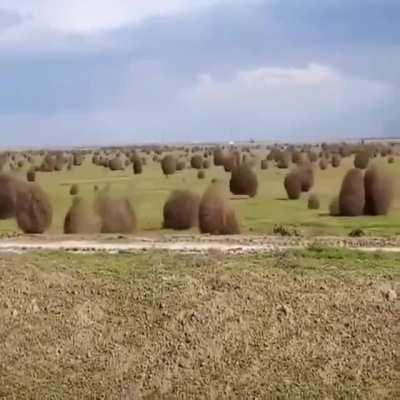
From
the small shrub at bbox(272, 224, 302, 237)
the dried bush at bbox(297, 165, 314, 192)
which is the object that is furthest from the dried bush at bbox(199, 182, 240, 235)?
the dried bush at bbox(297, 165, 314, 192)

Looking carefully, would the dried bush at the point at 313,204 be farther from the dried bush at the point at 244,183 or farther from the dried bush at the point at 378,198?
the dried bush at the point at 244,183

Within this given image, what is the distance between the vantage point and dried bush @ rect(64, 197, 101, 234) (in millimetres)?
39125

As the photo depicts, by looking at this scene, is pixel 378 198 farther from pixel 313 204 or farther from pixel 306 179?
pixel 306 179

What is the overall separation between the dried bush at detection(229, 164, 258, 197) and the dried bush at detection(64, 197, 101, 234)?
65.5ft

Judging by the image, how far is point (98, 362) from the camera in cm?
1830

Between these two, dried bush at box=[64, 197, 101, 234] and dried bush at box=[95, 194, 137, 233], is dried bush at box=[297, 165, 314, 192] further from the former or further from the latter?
dried bush at box=[64, 197, 101, 234]

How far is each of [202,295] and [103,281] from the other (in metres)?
2.44

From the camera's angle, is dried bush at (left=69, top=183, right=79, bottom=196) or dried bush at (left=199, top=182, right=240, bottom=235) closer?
dried bush at (left=199, top=182, right=240, bottom=235)

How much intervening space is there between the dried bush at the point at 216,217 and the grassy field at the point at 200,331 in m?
16.2

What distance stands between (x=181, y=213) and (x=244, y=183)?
667 inches

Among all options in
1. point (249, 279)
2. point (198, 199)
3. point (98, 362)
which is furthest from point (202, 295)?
point (198, 199)

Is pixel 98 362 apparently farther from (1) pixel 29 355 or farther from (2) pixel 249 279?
(2) pixel 249 279

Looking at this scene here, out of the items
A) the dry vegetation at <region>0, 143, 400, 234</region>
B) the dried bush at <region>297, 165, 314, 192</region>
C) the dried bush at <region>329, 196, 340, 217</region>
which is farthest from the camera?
the dried bush at <region>297, 165, 314, 192</region>

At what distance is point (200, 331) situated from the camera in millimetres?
19031
